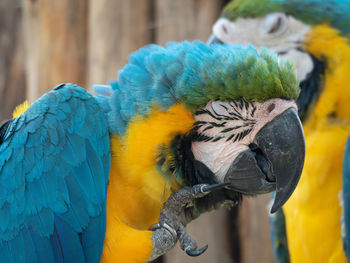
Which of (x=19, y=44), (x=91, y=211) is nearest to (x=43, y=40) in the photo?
(x=19, y=44)

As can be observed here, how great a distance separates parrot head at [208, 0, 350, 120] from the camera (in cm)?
229

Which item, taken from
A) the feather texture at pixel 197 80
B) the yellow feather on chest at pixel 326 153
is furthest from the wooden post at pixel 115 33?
the feather texture at pixel 197 80

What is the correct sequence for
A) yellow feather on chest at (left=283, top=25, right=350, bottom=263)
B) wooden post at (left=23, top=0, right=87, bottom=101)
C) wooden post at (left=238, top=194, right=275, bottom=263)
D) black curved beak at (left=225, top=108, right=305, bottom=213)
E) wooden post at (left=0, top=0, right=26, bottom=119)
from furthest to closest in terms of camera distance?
1. wooden post at (left=0, top=0, right=26, bottom=119)
2. wooden post at (left=23, top=0, right=87, bottom=101)
3. wooden post at (left=238, top=194, right=275, bottom=263)
4. yellow feather on chest at (left=283, top=25, right=350, bottom=263)
5. black curved beak at (left=225, top=108, right=305, bottom=213)

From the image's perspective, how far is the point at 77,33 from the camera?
3080 millimetres

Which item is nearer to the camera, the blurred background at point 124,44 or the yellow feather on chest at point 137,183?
the yellow feather on chest at point 137,183

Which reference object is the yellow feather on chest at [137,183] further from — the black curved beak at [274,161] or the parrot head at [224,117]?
the black curved beak at [274,161]

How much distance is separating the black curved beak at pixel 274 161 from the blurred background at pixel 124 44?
1273 millimetres

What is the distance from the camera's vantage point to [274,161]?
5.08ft

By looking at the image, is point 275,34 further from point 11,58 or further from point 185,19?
point 11,58

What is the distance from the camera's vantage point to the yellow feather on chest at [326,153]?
7.45ft

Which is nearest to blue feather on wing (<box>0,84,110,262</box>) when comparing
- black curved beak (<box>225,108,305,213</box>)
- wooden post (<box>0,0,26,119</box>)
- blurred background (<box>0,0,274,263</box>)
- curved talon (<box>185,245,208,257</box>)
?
curved talon (<box>185,245,208,257</box>)

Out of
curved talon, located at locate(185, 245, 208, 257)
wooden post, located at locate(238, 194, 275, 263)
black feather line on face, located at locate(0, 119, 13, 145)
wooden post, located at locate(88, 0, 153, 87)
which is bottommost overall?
wooden post, located at locate(238, 194, 275, 263)

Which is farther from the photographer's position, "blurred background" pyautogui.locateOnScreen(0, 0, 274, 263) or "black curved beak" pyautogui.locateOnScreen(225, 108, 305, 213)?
"blurred background" pyautogui.locateOnScreen(0, 0, 274, 263)

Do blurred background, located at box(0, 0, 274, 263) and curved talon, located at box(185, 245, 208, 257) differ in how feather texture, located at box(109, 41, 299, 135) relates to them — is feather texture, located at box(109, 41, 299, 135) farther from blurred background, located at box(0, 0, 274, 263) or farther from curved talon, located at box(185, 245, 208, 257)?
blurred background, located at box(0, 0, 274, 263)
